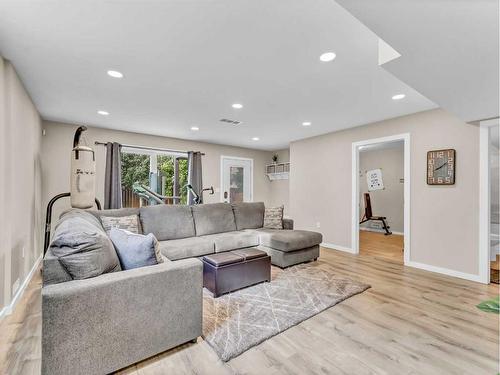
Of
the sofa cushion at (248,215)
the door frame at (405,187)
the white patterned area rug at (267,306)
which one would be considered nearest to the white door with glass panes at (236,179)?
the sofa cushion at (248,215)

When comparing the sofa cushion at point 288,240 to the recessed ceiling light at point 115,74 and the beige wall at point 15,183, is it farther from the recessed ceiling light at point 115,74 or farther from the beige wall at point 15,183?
the beige wall at point 15,183

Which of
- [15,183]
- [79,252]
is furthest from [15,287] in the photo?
[79,252]

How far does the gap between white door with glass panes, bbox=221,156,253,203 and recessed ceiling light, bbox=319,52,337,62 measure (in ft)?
14.8

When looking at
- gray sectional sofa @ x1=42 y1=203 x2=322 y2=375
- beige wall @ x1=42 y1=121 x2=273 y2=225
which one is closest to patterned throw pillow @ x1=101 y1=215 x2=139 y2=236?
gray sectional sofa @ x1=42 y1=203 x2=322 y2=375

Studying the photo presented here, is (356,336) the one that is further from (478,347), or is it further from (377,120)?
(377,120)

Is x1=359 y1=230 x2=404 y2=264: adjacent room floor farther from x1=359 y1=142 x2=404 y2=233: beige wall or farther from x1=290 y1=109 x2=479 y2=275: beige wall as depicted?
x1=359 y1=142 x2=404 y2=233: beige wall

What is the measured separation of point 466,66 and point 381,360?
7.01ft

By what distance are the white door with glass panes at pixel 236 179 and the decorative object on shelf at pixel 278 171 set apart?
24.4 inches

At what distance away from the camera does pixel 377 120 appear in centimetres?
420

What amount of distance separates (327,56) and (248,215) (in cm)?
306

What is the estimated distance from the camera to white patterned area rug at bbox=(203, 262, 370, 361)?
1947 mm

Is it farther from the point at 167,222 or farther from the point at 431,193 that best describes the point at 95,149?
the point at 431,193

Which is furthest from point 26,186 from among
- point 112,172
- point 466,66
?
point 466,66

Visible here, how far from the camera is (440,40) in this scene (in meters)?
1.43
